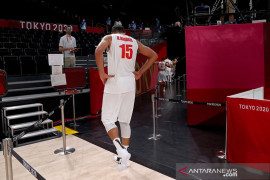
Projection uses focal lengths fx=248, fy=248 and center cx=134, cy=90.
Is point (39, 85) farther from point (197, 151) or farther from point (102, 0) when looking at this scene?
point (102, 0)

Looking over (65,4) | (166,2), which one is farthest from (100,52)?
(166,2)

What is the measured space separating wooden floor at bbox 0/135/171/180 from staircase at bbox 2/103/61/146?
0.67 meters

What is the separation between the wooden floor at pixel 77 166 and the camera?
10.5 feet

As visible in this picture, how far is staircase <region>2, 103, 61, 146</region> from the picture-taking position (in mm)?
5023

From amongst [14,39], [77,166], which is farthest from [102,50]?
[14,39]

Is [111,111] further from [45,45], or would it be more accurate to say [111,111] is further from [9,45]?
[45,45]

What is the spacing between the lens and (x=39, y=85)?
702 cm

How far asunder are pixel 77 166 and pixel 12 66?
17.7ft

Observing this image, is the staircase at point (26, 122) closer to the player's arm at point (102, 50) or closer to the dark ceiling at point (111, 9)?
the player's arm at point (102, 50)

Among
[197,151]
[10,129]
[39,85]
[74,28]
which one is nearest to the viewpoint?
[197,151]

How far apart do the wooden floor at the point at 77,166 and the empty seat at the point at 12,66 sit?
4037 mm

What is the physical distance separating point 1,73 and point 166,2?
2149 centimetres

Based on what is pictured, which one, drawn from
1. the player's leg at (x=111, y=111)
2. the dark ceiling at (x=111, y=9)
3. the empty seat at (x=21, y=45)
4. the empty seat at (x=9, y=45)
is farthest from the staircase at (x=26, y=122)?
the dark ceiling at (x=111, y=9)

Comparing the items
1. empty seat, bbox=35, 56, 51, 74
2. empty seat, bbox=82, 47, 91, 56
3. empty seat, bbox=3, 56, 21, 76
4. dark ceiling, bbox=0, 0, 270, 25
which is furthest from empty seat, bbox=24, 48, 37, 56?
dark ceiling, bbox=0, 0, 270, 25
